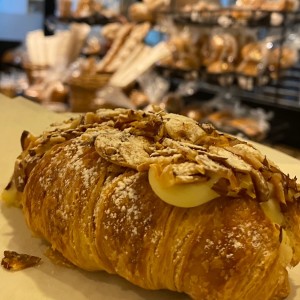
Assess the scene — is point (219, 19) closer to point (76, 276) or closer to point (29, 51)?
point (29, 51)

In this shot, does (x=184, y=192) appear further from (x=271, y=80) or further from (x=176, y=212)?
(x=271, y=80)

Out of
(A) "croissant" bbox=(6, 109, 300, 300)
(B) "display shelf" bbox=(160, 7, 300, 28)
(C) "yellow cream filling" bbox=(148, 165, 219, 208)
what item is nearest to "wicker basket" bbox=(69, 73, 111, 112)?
(B) "display shelf" bbox=(160, 7, 300, 28)

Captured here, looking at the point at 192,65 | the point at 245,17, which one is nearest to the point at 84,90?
the point at 192,65

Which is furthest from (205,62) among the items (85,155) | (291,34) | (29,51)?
(85,155)

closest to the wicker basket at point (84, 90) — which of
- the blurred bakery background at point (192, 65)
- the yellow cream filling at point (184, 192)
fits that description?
the blurred bakery background at point (192, 65)

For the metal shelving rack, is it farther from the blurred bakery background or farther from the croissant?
the croissant

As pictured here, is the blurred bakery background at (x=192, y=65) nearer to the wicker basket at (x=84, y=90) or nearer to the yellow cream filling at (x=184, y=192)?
the wicker basket at (x=84, y=90)

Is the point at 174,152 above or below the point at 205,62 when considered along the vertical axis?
above
